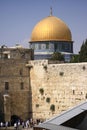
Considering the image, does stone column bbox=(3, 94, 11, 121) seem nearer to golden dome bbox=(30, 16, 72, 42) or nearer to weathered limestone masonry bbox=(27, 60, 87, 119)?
weathered limestone masonry bbox=(27, 60, 87, 119)

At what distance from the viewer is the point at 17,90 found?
30.5m

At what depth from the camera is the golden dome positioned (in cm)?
4312

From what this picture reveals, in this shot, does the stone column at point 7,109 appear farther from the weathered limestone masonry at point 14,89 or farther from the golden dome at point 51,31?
the golden dome at point 51,31

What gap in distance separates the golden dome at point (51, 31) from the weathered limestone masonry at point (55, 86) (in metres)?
12.9

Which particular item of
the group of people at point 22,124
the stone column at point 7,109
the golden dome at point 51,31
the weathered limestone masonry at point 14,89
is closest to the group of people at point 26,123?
the group of people at point 22,124

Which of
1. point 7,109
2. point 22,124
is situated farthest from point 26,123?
point 7,109

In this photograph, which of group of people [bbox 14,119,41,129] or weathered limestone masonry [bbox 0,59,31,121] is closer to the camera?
group of people [bbox 14,119,41,129]

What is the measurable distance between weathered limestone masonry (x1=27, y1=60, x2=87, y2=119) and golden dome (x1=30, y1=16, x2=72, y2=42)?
12936mm

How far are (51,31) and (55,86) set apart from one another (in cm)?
1442

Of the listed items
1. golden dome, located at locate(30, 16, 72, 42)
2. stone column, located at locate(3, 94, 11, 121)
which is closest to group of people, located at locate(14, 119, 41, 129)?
stone column, located at locate(3, 94, 11, 121)

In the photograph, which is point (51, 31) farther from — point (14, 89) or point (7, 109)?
point (7, 109)

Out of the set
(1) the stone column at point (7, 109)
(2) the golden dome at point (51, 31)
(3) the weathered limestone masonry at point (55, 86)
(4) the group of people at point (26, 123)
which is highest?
(2) the golden dome at point (51, 31)

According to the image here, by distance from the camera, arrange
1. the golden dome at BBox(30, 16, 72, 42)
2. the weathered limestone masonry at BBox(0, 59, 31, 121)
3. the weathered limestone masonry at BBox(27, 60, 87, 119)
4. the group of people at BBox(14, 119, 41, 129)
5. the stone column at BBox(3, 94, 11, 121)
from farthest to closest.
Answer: the golden dome at BBox(30, 16, 72, 42) < the weathered limestone masonry at BBox(0, 59, 31, 121) < the stone column at BBox(3, 94, 11, 121) < the group of people at BBox(14, 119, 41, 129) < the weathered limestone masonry at BBox(27, 60, 87, 119)

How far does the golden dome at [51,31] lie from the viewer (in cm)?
4312
